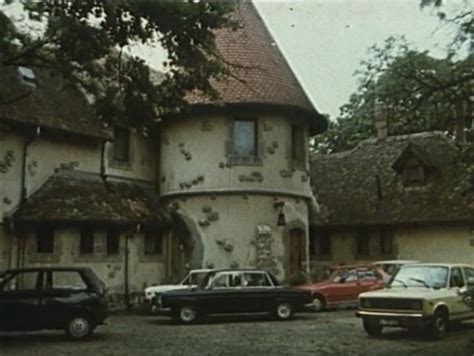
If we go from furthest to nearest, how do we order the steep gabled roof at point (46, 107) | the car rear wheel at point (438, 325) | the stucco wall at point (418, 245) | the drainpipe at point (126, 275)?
the stucco wall at point (418, 245), the drainpipe at point (126, 275), the steep gabled roof at point (46, 107), the car rear wheel at point (438, 325)

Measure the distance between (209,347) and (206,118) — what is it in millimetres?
12071

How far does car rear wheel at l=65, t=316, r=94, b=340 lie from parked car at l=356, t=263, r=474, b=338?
6.22m

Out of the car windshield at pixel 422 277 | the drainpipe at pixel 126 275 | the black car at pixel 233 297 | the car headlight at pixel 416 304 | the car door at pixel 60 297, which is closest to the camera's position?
the car door at pixel 60 297

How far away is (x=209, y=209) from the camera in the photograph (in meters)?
25.5

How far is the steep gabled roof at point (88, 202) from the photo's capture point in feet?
73.8

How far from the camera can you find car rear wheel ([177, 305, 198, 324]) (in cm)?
2008

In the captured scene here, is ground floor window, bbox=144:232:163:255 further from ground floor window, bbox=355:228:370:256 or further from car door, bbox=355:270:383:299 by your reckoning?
ground floor window, bbox=355:228:370:256

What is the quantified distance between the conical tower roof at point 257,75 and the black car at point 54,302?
32.8 feet

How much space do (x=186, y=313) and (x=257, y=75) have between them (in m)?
9.54

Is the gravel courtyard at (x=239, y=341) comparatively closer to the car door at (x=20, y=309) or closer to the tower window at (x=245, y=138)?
the car door at (x=20, y=309)

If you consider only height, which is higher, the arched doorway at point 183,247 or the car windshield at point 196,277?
the arched doorway at point 183,247

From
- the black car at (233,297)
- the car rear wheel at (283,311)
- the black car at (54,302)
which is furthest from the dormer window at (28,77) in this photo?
the car rear wheel at (283,311)

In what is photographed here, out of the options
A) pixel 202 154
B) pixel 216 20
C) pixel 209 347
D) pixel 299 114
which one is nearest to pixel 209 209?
pixel 202 154

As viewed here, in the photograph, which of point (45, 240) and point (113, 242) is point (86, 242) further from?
point (45, 240)
